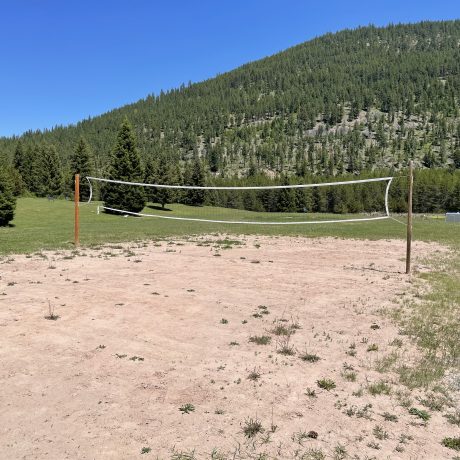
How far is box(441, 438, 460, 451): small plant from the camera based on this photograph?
400 centimetres

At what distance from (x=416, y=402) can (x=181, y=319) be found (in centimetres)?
447

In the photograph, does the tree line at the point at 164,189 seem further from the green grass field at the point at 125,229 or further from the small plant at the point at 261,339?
the small plant at the point at 261,339

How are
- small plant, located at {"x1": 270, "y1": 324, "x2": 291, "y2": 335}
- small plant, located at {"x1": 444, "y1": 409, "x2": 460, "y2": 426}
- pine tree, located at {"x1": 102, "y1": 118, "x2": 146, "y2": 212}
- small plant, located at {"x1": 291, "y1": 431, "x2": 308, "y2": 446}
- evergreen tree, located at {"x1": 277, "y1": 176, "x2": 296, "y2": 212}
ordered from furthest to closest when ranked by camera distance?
evergreen tree, located at {"x1": 277, "y1": 176, "x2": 296, "y2": 212} < pine tree, located at {"x1": 102, "y1": 118, "x2": 146, "y2": 212} < small plant, located at {"x1": 270, "y1": 324, "x2": 291, "y2": 335} < small plant, located at {"x1": 444, "y1": 409, "x2": 460, "y2": 426} < small plant, located at {"x1": 291, "y1": 431, "x2": 308, "y2": 446}

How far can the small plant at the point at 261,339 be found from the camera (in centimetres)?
682

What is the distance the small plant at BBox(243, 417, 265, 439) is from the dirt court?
2 centimetres

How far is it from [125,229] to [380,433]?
2743 centimetres

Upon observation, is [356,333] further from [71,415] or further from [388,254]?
[388,254]

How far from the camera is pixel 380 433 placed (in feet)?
13.8

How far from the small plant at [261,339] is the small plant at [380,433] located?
8.84 ft

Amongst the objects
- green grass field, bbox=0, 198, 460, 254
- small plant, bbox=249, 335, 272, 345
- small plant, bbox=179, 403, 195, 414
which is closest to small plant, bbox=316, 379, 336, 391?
small plant, bbox=249, 335, 272, 345

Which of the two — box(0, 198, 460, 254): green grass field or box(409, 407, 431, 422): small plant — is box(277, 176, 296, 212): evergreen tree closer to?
box(0, 198, 460, 254): green grass field

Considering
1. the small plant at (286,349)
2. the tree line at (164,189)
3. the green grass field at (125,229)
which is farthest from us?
the tree line at (164,189)

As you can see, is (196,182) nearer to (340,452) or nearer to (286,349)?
(286,349)

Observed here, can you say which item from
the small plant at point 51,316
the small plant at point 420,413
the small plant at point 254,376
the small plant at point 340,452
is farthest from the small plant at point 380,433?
the small plant at point 51,316
